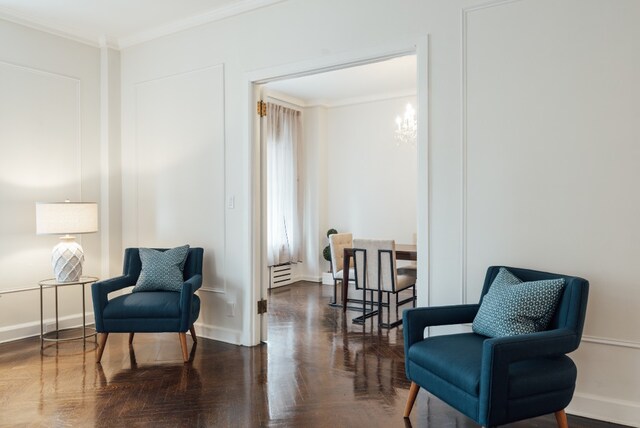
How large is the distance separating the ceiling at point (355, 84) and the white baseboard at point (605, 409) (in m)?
4.04

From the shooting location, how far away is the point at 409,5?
11.0ft

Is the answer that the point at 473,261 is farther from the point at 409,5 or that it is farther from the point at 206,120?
the point at 206,120

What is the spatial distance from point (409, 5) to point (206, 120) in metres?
2.13

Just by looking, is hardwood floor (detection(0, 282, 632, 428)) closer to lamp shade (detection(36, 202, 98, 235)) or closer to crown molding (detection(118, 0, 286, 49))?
lamp shade (detection(36, 202, 98, 235))

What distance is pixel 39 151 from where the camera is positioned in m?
4.61

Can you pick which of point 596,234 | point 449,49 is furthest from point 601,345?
point 449,49

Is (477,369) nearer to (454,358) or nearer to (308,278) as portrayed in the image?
(454,358)

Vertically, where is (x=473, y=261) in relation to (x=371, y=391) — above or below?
above

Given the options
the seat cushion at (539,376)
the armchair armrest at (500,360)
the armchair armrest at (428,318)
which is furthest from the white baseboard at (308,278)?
the armchair armrest at (500,360)

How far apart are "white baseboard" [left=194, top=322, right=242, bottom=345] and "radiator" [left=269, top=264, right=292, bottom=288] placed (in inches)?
104

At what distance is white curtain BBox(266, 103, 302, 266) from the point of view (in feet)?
23.6

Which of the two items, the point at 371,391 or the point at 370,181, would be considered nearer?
the point at 371,391

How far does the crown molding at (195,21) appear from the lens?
410 centimetres

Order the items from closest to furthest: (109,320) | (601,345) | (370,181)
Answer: (601,345), (109,320), (370,181)
